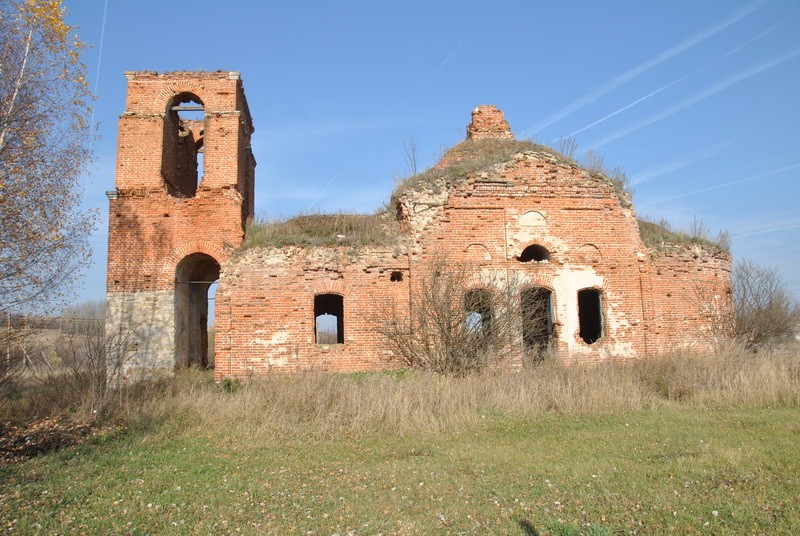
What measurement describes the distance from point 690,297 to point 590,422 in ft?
25.3

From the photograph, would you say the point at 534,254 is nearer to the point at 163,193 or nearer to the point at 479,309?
the point at 479,309

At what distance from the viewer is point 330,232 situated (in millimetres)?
14594

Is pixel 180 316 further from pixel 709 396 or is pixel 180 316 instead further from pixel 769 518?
pixel 769 518

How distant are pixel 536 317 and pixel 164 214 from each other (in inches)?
397

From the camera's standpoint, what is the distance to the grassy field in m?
5.02

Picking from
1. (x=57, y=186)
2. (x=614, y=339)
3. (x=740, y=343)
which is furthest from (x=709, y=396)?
(x=57, y=186)

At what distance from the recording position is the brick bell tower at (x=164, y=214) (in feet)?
47.2

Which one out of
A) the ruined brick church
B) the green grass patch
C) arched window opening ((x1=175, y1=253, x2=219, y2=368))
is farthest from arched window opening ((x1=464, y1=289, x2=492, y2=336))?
arched window opening ((x1=175, y1=253, x2=219, y2=368))

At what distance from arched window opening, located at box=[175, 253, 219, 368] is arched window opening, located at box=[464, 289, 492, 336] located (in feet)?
23.7

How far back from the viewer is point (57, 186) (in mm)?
11977

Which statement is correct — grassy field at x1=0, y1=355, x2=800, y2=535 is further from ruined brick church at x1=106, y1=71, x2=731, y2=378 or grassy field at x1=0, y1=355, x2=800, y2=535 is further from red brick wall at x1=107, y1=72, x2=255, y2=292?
red brick wall at x1=107, y1=72, x2=255, y2=292

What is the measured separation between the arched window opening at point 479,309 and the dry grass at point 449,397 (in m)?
1.08

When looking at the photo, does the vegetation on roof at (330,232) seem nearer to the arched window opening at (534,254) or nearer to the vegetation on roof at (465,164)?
the vegetation on roof at (465,164)

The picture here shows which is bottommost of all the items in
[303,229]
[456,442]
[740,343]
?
[456,442]
